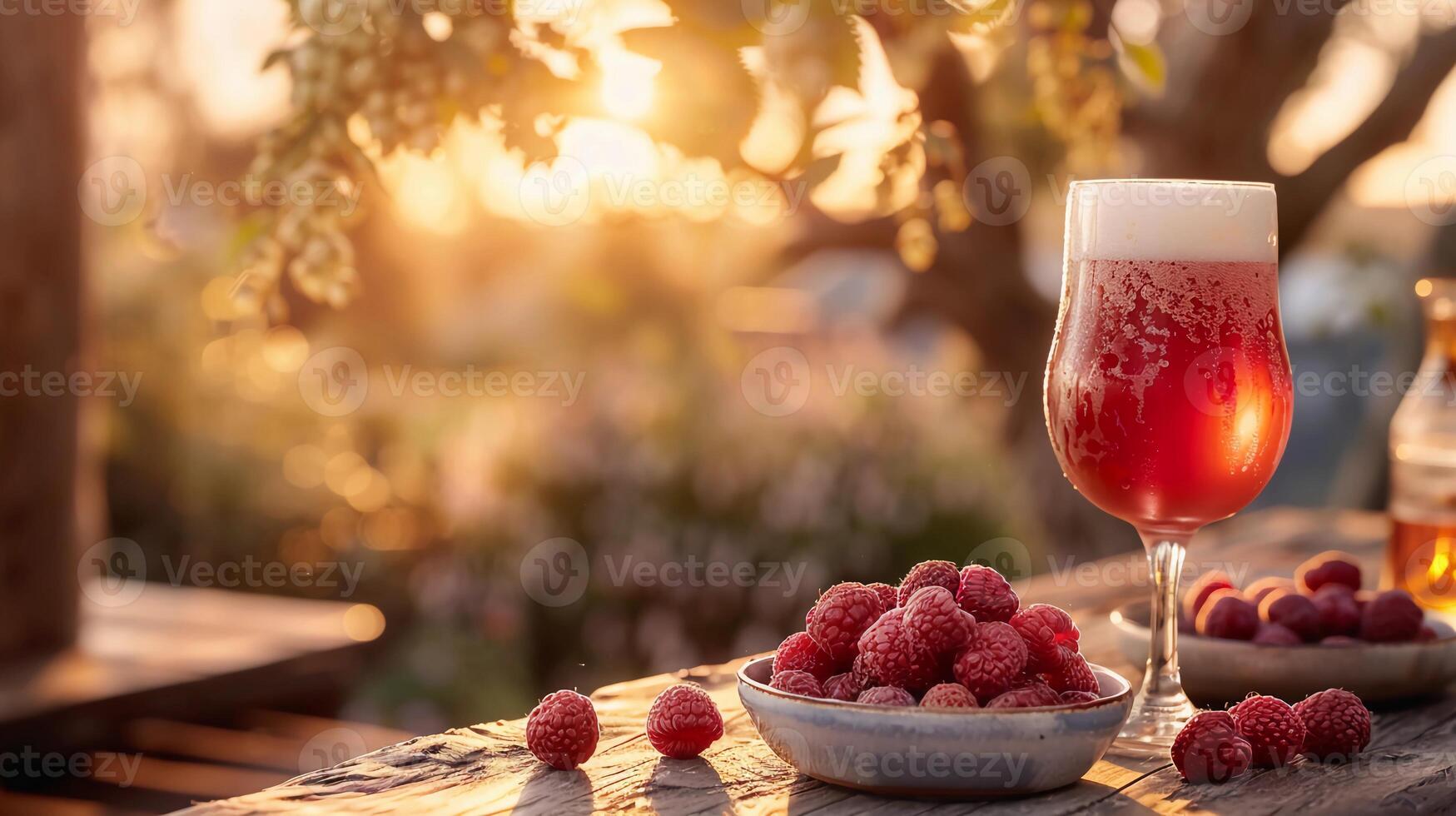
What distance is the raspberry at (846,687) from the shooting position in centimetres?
109

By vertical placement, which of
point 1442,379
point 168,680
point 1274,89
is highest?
point 1274,89

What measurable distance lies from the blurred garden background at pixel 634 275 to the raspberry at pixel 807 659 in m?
0.53

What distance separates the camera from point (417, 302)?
18.3 feet

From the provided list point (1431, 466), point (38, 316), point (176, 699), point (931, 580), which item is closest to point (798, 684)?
point (931, 580)

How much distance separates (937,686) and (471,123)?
764 mm

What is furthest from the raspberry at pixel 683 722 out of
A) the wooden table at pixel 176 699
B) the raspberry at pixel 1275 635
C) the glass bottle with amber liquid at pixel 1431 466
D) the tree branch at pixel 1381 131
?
the tree branch at pixel 1381 131

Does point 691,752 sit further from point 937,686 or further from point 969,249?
point 969,249

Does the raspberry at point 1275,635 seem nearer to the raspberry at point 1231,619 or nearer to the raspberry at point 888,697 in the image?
the raspberry at point 1231,619

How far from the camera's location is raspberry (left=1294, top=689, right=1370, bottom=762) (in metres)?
A: 1.20

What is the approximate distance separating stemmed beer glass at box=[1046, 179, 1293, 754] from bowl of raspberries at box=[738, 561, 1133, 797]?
0.20m

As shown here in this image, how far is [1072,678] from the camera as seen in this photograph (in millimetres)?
1101

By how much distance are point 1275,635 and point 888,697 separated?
1.99 ft

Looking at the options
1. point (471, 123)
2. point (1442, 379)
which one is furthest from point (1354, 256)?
point (471, 123)

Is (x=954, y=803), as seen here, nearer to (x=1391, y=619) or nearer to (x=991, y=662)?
(x=991, y=662)
